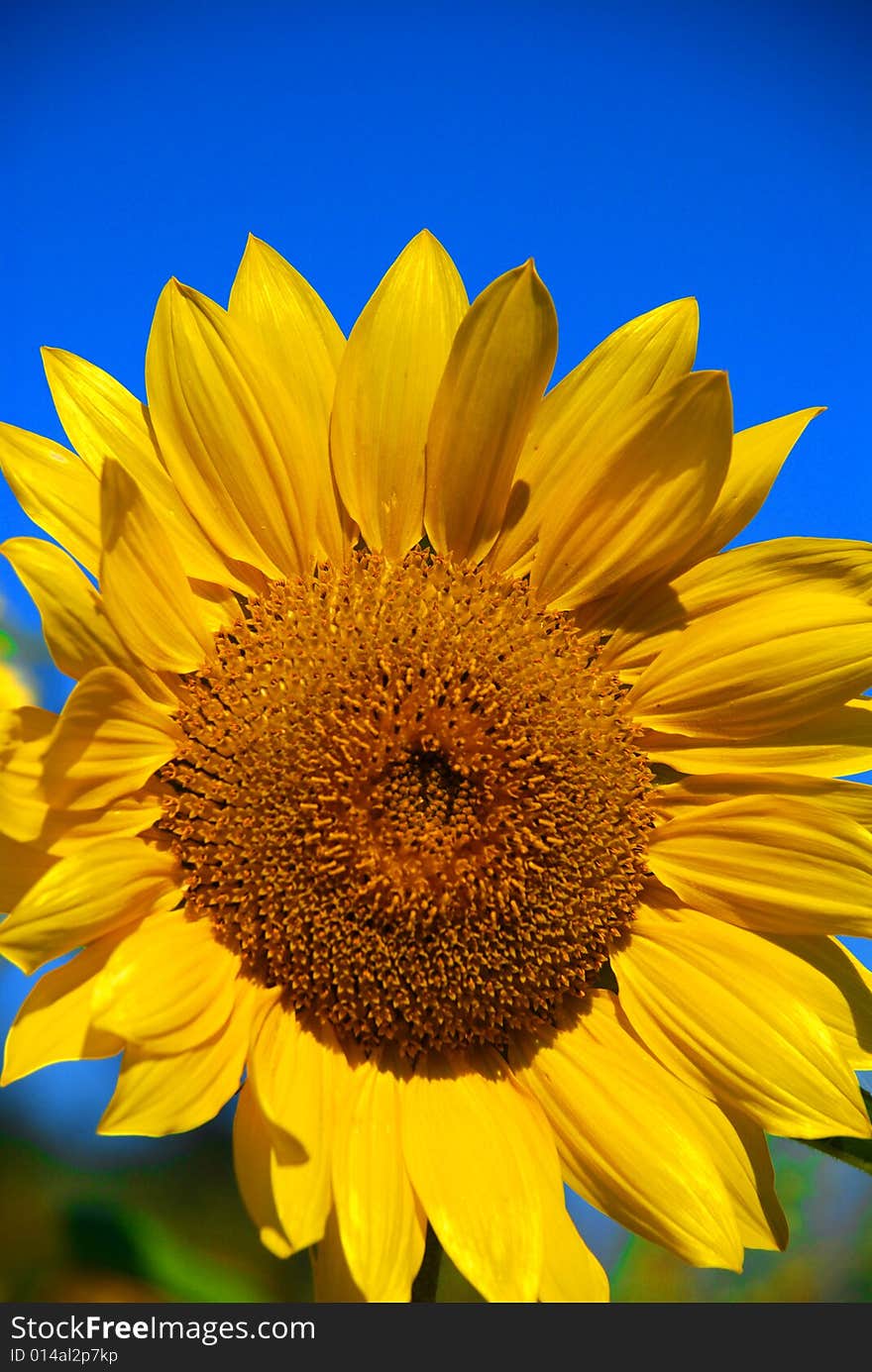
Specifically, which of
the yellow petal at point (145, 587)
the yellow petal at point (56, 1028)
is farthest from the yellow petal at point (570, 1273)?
the yellow petal at point (145, 587)

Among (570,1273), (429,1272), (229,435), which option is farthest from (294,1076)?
(229,435)

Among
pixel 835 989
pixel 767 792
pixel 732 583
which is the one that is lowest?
pixel 835 989

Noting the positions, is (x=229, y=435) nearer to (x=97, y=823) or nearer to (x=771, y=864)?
(x=97, y=823)

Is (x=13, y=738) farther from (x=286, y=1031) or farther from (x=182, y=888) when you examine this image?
(x=286, y=1031)

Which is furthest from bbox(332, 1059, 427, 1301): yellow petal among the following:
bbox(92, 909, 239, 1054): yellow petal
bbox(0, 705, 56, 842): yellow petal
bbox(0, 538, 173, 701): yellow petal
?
bbox(0, 538, 173, 701): yellow petal

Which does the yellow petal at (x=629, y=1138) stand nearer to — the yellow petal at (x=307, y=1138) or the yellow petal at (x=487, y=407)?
the yellow petal at (x=307, y=1138)

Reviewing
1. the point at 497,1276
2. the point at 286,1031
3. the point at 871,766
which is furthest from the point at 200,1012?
the point at 871,766
